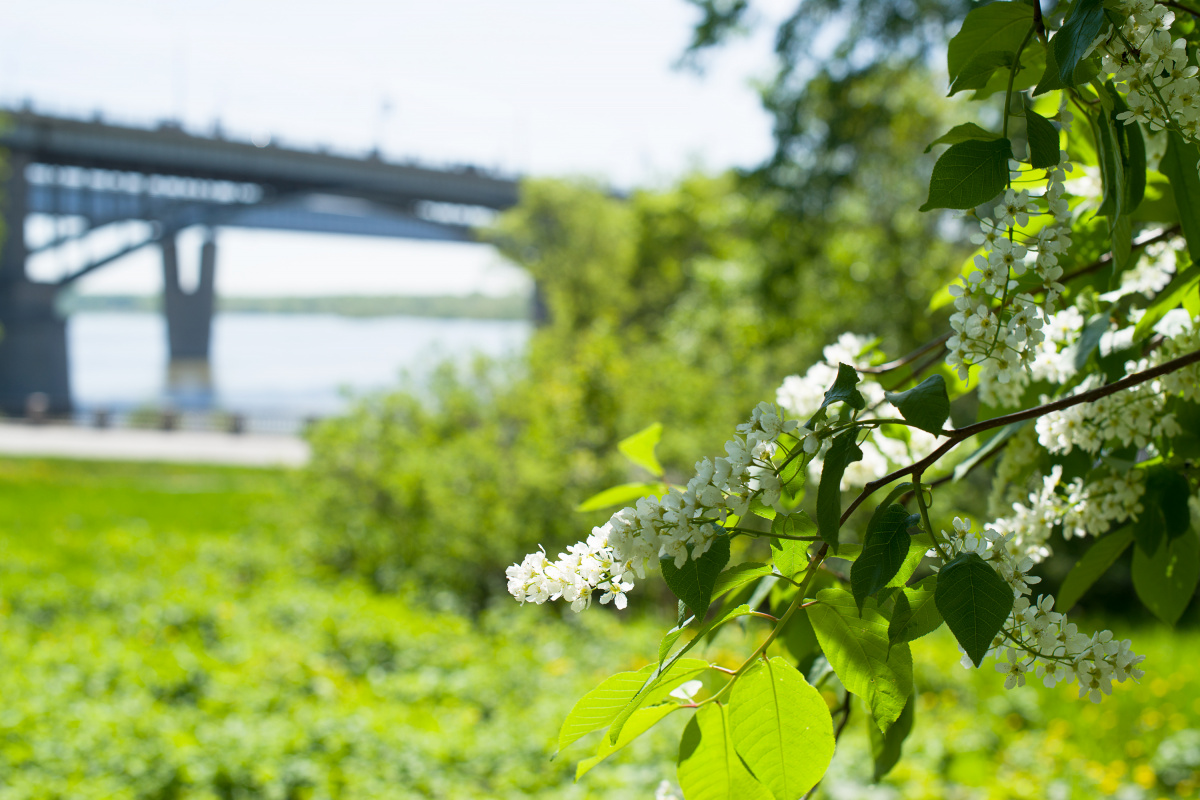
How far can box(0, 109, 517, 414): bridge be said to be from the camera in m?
29.3

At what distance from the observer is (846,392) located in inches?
25.3

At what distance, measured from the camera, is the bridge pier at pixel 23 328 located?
98.2 feet

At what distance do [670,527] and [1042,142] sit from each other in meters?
0.40

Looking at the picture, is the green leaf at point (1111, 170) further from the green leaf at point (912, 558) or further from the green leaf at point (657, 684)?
the green leaf at point (657, 684)

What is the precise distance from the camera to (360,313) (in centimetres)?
7081

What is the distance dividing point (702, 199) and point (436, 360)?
1297cm

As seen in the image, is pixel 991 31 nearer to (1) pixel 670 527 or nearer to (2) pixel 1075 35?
(2) pixel 1075 35

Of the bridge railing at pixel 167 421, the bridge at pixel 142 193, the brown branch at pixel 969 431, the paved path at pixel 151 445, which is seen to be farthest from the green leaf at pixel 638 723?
the bridge at pixel 142 193

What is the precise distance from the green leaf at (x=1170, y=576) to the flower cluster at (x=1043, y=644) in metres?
0.30

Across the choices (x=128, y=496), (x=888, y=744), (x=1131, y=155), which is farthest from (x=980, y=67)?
(x=128, y=496)

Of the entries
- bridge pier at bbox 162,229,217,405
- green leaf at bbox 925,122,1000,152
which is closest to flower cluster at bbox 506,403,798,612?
green leaf at bbox 925,122,1000,152

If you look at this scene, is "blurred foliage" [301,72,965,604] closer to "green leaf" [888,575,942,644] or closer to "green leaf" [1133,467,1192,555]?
"green leaf" [1133,467,1192,555]

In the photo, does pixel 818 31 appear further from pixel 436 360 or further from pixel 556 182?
pixel 556 182

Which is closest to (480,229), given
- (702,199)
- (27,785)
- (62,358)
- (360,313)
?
(702,199)
